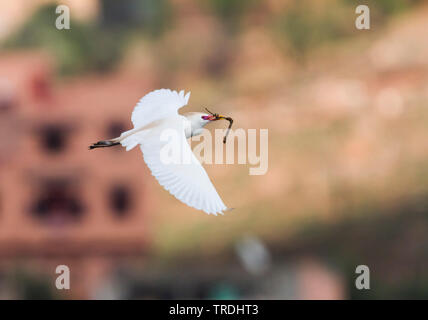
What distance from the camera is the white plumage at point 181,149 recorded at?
0.84 metres

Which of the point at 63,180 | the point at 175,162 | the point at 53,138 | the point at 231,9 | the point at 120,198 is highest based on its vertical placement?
the point at 231,9

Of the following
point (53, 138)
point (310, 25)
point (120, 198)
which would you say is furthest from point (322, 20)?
point (53, 138)

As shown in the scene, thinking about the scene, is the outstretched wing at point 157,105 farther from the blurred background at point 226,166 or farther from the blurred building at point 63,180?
the blurred building at point 63,180

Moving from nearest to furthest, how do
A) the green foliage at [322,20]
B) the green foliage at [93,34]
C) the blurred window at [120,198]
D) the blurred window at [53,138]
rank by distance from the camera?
1. the blurred window at [53,138]
2. the blurred window at [120,198]
3. the green foliage at [93,34]
4. the green foliage at [322,20]

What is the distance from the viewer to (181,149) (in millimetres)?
887

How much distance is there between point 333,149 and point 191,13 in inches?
101

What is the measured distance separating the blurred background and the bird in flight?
289 cm

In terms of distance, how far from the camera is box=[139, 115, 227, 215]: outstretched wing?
0.85 meters

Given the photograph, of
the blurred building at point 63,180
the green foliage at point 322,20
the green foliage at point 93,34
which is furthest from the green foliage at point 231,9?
the blurred building at point 63,180

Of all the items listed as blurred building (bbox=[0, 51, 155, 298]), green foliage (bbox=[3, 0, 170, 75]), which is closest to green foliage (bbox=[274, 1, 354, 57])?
green foliage (bbox=[3, 0, 170, 75])

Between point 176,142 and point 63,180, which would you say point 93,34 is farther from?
point 176,142

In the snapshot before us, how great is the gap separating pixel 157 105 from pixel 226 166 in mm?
5331

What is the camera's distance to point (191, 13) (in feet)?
26.2
